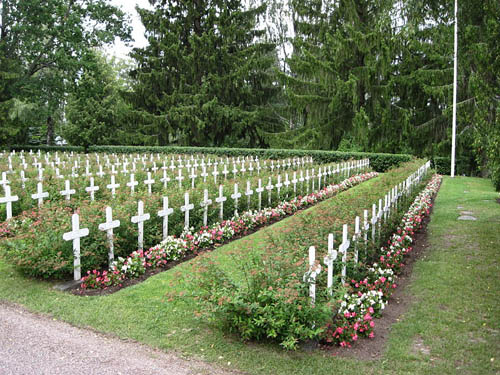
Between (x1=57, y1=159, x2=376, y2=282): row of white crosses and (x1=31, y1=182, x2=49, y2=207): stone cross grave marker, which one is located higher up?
(x1=31, y1=182, x2=49, y2=207): stone cross grave marker

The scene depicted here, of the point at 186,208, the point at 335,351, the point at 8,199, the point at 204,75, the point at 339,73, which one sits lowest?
the point at 335,351

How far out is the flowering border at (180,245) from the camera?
18.9 ft

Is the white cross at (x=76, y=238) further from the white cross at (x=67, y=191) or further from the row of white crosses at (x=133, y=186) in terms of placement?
the white cross at (x=67, y=191)

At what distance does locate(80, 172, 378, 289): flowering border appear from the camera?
5746 mm

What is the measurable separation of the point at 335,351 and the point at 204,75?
35.7m

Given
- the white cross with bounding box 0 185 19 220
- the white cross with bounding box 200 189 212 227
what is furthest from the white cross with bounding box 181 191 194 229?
the white cross with bounding box 0 185 19 220

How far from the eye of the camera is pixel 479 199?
13.1 m

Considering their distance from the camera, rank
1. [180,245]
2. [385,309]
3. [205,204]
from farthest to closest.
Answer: [205,204] → [180,245] → [385,309]

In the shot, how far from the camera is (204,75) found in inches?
1476

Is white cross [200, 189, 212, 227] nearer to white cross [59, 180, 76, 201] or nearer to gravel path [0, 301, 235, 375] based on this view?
white cross [59, 180, 76, 201]

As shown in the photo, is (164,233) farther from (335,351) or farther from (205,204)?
(335,351)

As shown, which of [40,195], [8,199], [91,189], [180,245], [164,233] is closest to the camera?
[180,245]

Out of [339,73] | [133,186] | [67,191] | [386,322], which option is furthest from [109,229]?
[339,73]

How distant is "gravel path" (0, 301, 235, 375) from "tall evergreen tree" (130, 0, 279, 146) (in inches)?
1230
